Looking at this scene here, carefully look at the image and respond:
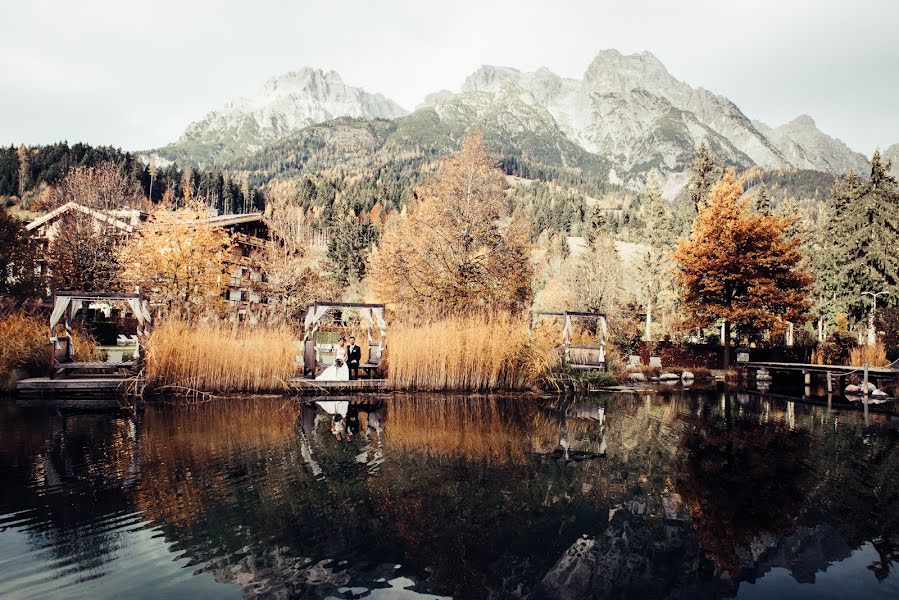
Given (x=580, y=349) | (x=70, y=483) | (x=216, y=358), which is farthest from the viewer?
(x=580, y=349)

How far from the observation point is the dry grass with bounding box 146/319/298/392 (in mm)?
14312

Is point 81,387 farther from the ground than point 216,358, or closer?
closer

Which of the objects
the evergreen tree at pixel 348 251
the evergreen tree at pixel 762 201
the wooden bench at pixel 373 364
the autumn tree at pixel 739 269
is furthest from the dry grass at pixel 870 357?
the evergreen tree at pixel 348 251

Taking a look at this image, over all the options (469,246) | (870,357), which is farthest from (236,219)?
(870,357)

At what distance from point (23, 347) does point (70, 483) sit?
37.1ft

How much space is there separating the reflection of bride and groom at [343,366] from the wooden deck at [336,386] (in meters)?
0.26

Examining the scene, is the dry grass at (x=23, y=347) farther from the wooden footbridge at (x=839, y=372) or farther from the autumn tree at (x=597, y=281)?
the autumn tree at (x=597, y=281)

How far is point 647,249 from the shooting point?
150 feet

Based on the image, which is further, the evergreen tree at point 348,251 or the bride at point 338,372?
the evergreen tree at point 348,251

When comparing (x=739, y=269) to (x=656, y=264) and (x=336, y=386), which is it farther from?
(x=336, y=386)

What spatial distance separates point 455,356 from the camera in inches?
618

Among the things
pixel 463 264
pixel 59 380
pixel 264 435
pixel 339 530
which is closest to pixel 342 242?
pixel 463 264

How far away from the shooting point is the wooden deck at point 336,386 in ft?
50.1

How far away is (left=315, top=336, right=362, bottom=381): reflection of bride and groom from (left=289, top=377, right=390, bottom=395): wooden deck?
258 millimetres
